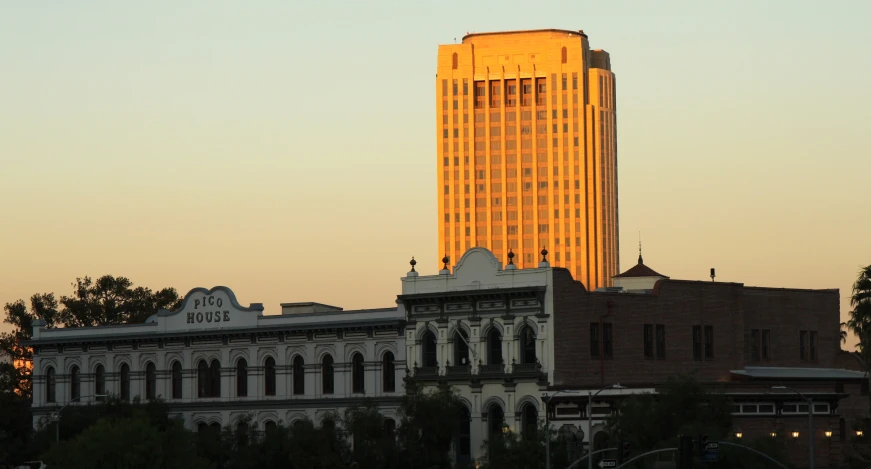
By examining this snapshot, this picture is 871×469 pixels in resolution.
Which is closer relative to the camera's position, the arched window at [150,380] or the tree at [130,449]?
the tree at [130,449]

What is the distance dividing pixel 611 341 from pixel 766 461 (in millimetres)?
18704

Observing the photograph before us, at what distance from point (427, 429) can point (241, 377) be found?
1875cm

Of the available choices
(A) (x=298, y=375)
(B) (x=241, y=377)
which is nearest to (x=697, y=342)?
(A) (x=298, y=375)

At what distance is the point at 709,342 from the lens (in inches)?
3762

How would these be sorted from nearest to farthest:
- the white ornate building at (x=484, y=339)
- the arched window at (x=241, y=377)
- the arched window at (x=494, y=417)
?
the white ornate building at (x=484, y=339)
the arched window at (x=494, y=417)
the arched window at (x=241, y=377)

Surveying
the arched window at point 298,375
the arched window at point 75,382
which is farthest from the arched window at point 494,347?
the arched window at point 75,382

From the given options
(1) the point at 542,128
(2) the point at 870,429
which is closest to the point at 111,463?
(2) the point at 870,429

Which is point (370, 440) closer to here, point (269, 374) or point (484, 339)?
point (484, 339)

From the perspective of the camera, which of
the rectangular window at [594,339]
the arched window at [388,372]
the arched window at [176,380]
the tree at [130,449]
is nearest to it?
the tree at [130,449]

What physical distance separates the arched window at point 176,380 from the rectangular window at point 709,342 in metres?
33.1

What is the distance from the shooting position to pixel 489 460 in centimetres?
8175

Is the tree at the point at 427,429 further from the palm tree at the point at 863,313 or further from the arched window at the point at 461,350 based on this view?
the palm tree at the point at 863,313

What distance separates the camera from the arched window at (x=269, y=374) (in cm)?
9881

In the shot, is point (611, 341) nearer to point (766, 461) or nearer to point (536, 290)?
point (536, 290)
